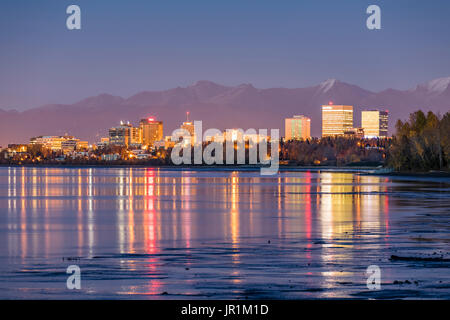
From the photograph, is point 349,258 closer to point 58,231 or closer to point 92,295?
point 92,295

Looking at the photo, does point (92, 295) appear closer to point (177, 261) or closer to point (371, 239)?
point (177, 261)

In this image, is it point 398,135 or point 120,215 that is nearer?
point 120,215

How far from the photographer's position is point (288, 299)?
13555 mm

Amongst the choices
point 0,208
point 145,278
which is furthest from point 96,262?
point 0,208

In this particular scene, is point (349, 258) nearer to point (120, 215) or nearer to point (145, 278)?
point (145, 278)

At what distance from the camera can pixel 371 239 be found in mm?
24516

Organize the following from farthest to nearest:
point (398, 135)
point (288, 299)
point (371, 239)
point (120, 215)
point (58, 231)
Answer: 1. point (398, 135)
2. point (120, 215)
3. point (58, 231)
4. point (371, 239)
5. point (288, 299)

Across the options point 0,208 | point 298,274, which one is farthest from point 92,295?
point 0,208

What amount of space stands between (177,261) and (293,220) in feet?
48.8
